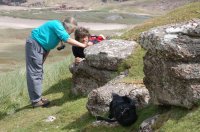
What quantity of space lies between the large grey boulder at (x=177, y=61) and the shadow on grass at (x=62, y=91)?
22.1ft

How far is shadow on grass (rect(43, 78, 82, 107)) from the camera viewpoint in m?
15.6

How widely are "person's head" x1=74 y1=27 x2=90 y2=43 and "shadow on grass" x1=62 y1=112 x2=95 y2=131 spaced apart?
3.50 m

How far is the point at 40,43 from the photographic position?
571 inches

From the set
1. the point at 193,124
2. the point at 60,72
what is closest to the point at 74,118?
the point at 193,124

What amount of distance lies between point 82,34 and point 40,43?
1358 millimetres

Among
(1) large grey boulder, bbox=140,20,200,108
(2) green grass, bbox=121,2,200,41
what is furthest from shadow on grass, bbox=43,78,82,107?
(1) large grey boulder, bbox=140,20,200,108

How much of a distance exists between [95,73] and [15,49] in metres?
44.3

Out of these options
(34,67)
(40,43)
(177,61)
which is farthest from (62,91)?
(177,61)

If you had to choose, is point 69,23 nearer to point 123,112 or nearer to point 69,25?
point 69,25

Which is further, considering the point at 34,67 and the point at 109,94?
the point at 34,67

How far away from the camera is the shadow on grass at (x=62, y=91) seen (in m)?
15.6

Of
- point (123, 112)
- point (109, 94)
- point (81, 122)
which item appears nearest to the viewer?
point (123, 112)

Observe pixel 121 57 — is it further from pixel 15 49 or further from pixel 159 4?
pixel 159 4

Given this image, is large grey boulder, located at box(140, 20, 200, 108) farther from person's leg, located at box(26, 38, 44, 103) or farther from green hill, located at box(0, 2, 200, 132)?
person's leg, located at box(26, 38, 44, 103)
